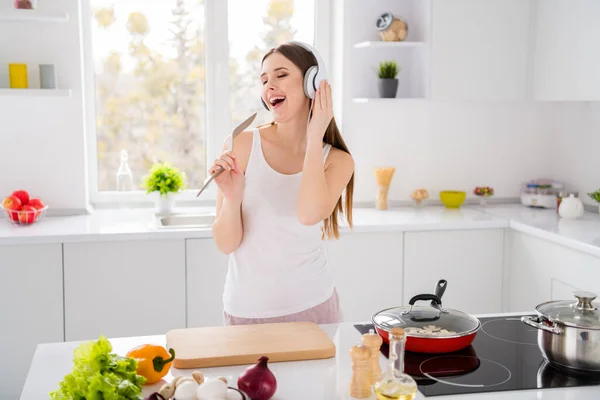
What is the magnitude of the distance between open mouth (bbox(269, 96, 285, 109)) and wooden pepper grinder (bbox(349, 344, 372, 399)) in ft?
2.67

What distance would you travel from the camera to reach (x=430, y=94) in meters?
3.61

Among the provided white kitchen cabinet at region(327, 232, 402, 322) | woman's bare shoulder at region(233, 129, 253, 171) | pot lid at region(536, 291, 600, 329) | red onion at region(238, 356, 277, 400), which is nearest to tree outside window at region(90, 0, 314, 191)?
white kitchen cabinet at region(327, 232, 402, 322)

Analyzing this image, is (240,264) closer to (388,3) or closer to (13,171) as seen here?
(13,171)

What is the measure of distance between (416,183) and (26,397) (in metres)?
2.84

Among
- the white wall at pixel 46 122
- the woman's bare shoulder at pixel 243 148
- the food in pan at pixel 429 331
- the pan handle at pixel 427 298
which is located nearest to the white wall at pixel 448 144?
the white wall at pixel 46 122

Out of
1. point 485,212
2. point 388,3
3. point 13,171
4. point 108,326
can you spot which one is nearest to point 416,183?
point 485,212

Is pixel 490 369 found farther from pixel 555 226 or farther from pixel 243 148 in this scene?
pixel 555 226

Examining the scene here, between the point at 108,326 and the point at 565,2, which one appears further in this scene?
the point at 565,2

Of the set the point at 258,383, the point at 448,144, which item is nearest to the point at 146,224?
the point at 448,144

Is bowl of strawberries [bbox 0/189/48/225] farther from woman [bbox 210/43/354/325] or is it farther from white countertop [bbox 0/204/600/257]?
woman [bbox 210/43/354/325]

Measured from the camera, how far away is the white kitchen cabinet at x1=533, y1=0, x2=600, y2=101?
10.6 feet

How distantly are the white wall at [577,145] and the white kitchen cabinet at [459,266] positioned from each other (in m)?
0.70

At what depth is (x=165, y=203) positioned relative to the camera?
3574 millimetres

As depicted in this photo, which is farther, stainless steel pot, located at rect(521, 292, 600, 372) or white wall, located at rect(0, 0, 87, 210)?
white wall, located at rect(0, 0, 87, 210)
